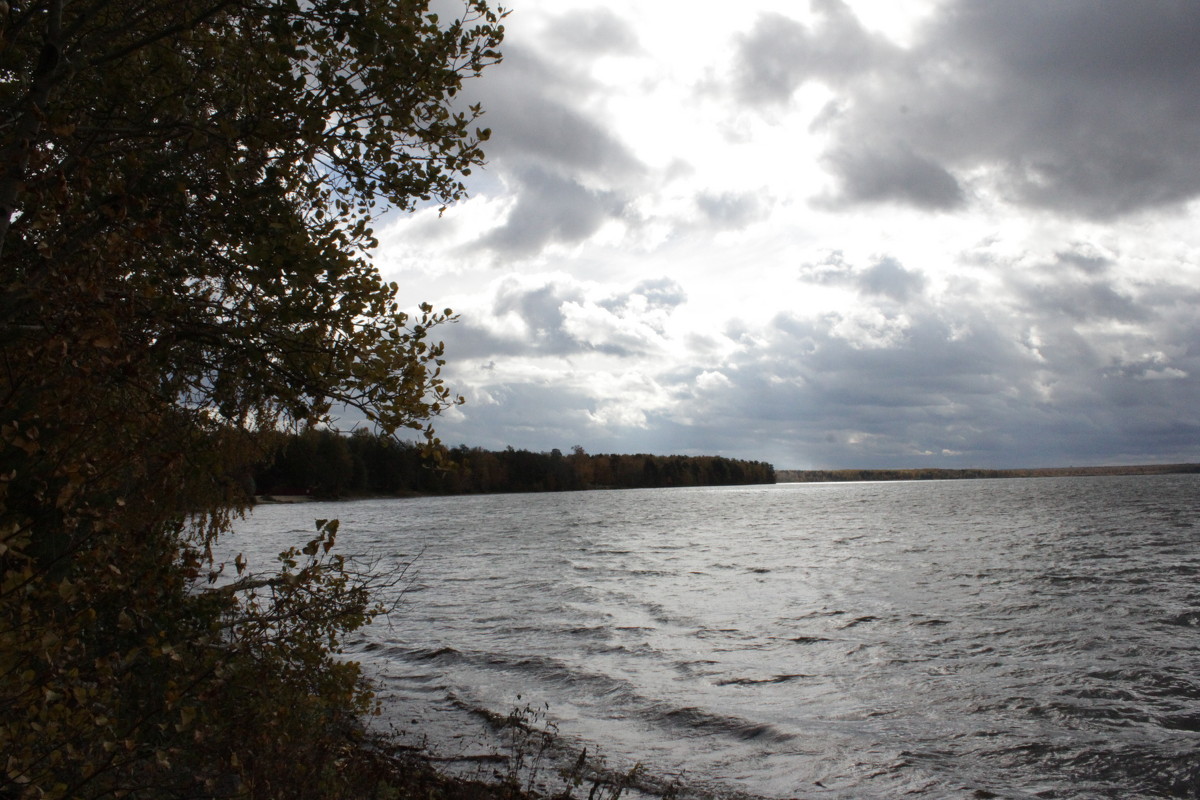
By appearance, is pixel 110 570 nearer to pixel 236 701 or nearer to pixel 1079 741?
pixel 236 701

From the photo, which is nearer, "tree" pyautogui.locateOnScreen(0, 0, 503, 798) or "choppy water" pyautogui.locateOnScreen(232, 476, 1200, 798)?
"tree" pyautogui.locateOnScreen(0, 0, 503, 798)

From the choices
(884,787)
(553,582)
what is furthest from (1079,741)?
(553,582)

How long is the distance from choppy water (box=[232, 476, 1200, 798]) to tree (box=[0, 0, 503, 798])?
914cm

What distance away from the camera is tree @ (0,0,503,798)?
4430 millimetres

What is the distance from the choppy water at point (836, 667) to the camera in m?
13.9

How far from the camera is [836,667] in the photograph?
848 inches

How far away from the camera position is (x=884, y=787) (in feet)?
42.3

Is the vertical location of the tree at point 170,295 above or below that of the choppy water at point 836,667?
above

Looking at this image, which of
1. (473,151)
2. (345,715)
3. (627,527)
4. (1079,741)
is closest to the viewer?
(473,151)

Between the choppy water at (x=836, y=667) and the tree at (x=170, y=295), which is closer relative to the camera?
the tree at (x=170, y=295)

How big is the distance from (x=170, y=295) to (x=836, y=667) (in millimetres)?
20278

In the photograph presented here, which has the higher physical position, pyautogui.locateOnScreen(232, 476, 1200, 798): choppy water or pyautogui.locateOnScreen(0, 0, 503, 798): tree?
pyautogui.locateOnScreen(0, 0, 503, 798): tree

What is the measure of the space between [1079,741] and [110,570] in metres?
17.1

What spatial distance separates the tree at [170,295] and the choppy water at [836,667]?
360 inches
